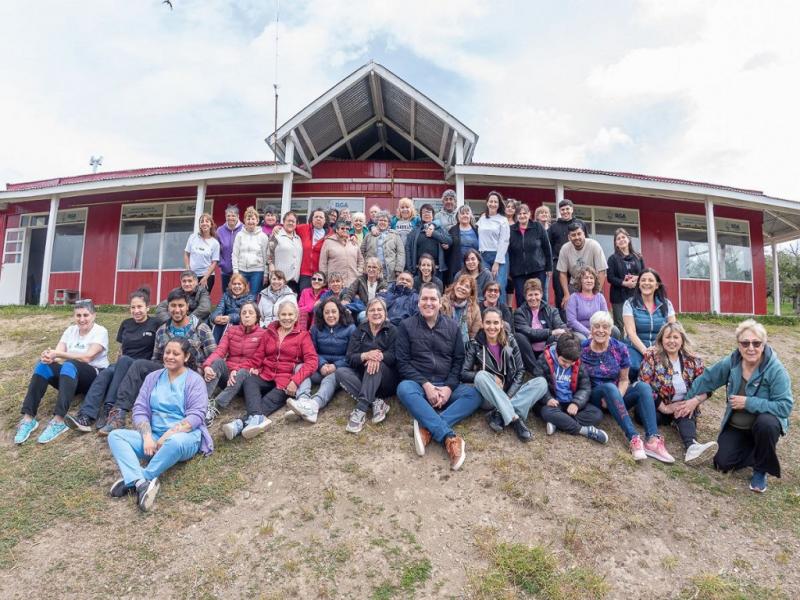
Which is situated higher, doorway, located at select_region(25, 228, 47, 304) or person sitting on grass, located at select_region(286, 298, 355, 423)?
doorway, located at select_region(25, 228, 47, 304)

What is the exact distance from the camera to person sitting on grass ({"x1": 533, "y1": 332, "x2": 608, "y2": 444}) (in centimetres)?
415

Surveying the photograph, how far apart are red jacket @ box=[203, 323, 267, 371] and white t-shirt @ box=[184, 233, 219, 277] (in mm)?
2132

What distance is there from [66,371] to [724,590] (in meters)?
5.55

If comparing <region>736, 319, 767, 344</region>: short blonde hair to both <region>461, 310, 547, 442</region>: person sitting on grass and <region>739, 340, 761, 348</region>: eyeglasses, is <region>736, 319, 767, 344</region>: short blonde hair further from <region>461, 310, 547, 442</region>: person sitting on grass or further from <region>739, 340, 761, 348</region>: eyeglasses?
<region>461, 310, 547, 442</region>: person sitting on grass

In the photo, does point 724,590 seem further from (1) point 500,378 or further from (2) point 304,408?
(2) point 304,408

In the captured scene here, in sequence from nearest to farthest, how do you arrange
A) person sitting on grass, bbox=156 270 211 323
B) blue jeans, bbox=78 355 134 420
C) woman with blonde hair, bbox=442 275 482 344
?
1. blue jeans, bbox=78 355 134 420
2. woman with blonde hair, bbox=442 275 482 344
3. person sitting on grass, bbox=156 270 211 323

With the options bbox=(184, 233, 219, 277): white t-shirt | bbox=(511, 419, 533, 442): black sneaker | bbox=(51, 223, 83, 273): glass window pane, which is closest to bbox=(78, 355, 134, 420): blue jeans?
bbox=(184, 233, 219, 277): white t-shirt

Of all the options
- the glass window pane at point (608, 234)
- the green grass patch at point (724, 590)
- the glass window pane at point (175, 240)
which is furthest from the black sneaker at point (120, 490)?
the glass window pane at point (608, 234)

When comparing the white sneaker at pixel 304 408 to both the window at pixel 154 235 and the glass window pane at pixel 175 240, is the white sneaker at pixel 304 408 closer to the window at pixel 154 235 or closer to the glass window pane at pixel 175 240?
the glass window pane at pixel 175 240

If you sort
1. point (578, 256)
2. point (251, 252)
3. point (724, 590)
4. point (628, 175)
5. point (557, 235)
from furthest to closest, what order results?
point (628, 175), point (557, 235), point (251, 252), point (578, 256), point (724, 590)

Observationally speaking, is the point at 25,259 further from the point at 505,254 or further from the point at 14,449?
the point at 505,254

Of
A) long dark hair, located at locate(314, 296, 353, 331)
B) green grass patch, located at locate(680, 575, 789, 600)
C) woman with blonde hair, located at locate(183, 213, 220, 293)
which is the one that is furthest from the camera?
woman with blonde hair, located at locate(183, 213, 220, 293)

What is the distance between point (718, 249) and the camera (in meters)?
12.1

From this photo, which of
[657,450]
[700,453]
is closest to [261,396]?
[657,450]
